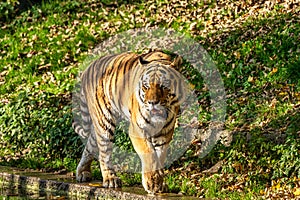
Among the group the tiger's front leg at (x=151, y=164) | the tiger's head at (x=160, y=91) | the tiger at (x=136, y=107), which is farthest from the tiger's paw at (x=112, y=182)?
the tiger's head at (x=160, y=91)

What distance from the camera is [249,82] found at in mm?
11094

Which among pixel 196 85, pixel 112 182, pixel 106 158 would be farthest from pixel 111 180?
pixel 196 85

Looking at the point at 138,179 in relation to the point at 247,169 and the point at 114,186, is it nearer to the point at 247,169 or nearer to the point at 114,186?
the point at 114,186

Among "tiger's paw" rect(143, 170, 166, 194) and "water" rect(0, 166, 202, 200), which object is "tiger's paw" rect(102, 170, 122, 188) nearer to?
"water" rect(0, 166, 202, 200)

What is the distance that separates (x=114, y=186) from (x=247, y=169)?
1.48 meters

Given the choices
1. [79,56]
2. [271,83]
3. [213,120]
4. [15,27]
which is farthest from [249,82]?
[15,27]

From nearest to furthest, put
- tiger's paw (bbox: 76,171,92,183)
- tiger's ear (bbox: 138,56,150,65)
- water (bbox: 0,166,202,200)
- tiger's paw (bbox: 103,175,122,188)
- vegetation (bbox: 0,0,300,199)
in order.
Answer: water (bbox: 0,166,202,200) → tiger's ear (bbox: 138,56,150,65) → tiger's paw (bbox: 103,175,122,188) → vegetation (bbox: 0,0,300,199) → tiger's paw (bbox: 76,171,92,183)

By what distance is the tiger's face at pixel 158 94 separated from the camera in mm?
7723

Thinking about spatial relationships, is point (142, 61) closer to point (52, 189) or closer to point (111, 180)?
point (111, 180)

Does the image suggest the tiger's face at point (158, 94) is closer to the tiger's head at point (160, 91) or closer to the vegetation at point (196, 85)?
the tiger's head at point (160, 91)

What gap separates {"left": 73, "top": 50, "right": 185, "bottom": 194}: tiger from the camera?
308 inches

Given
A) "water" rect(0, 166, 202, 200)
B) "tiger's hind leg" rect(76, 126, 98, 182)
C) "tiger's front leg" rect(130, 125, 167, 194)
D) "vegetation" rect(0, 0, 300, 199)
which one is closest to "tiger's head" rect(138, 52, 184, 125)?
"tiger's front leg" rect(130, 125, 167, 194)

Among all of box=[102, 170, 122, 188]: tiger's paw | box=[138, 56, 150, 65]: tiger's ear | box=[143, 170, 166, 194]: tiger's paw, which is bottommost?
box=[143, 170, 166, 194]: tiger's paw

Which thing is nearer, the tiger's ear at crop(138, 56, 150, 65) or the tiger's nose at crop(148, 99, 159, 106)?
the tiger's nose at crop(148, 99, 159, 106)
